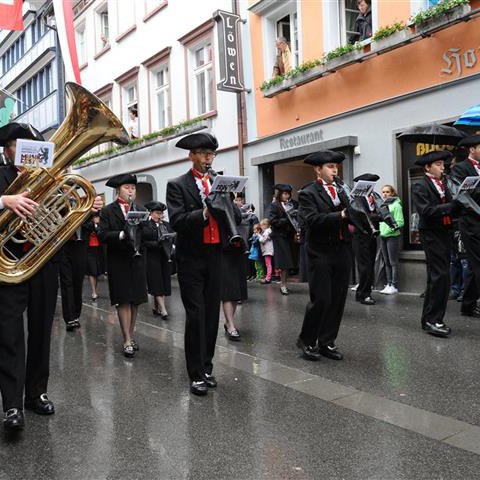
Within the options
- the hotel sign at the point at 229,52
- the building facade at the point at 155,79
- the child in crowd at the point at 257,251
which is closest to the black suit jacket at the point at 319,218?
the child in crowd at the point at 257,251

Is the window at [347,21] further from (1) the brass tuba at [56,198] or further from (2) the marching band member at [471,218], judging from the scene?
(1) the brass tuba at [56,198]

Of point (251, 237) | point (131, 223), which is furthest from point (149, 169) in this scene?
point (131, 223)

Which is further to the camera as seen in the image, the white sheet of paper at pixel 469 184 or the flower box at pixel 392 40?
the flower box at pixel 392 40

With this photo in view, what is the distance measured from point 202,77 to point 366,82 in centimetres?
687

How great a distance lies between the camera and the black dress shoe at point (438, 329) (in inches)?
244

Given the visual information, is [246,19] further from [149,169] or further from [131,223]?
[131,223]

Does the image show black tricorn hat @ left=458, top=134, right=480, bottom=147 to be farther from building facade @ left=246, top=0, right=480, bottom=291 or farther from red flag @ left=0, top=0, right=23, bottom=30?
red flag @ left=0, top=0, right=23, bottom=30

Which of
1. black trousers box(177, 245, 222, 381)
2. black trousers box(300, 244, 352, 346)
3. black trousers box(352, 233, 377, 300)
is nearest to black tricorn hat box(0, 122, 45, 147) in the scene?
black trousers box(177, 245, 222, 381)

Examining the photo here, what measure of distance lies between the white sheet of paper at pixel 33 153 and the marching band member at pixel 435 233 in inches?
155

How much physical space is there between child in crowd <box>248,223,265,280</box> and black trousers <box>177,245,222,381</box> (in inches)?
308

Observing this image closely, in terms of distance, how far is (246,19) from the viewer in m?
14.4

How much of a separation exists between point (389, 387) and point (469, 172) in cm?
271

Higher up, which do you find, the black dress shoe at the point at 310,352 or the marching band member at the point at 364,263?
the marching band member at the point at 364,263

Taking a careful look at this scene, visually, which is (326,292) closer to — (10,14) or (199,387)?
(199,387)
